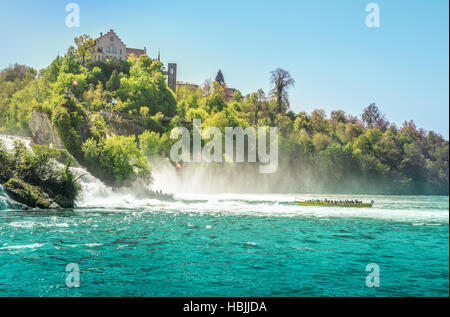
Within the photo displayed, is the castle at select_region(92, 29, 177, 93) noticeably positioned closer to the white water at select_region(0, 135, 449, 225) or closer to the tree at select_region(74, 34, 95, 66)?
the tree at select_region(74, 34, 95, 66)

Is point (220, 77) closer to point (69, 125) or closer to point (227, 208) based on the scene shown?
point (69, 125)

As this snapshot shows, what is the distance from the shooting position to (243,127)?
324ft

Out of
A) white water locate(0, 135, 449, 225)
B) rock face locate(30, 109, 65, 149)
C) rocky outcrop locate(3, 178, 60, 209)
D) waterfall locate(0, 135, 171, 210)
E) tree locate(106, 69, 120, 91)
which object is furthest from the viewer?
tree locate(106, 69, 120, 91)

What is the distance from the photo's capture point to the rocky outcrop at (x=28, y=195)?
35250mm

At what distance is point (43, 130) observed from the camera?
54312mm

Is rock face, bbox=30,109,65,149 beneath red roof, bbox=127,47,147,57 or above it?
beneath

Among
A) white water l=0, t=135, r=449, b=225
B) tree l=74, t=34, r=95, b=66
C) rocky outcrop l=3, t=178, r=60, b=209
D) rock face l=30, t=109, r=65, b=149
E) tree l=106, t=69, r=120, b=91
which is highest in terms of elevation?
tree l=74, t=34, r=95, b=66

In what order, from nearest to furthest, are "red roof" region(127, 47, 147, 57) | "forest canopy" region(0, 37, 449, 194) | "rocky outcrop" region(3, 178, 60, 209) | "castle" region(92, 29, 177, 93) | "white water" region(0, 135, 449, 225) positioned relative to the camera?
"rocky outcrop" region(3, 178, 60, 209), "white water" region(0, 135, 449, 225), "forest canopy" region(0, 37, 449, 194), "castle" region(92, 29, 177, 93), "red roof" region(127, 47, 147, 57)

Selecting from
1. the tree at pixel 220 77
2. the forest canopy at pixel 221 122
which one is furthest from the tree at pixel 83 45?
the tree at pixel 220 77

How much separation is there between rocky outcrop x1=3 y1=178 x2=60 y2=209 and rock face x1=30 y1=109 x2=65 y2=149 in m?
16.9

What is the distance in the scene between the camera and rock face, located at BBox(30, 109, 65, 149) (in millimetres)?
53625

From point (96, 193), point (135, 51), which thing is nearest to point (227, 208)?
point (96, 193)

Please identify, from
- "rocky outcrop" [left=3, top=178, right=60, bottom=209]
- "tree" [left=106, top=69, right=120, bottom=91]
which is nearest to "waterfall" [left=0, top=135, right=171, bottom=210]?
"rocky outcrop" [left=3, top=178, right=60, bottom=209]

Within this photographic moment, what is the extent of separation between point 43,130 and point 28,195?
2056 centimetres
